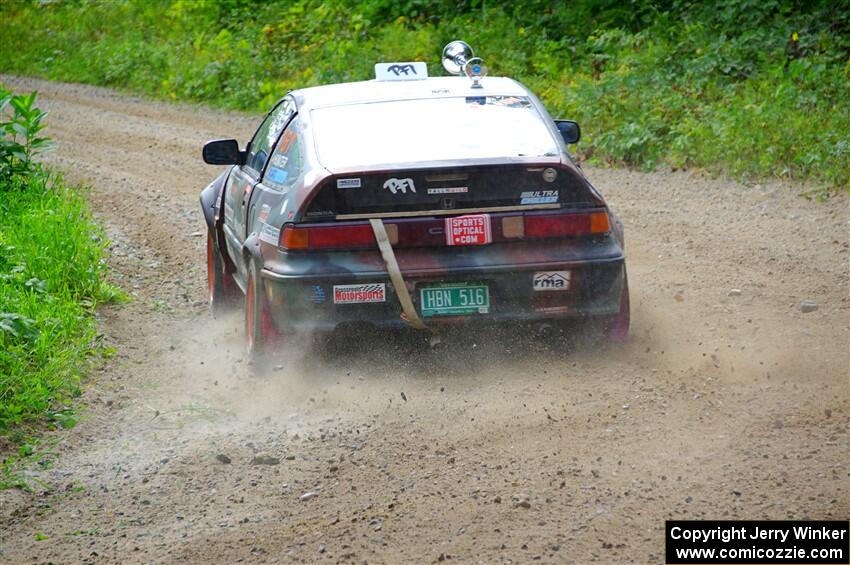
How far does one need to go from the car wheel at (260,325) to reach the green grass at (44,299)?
102cm

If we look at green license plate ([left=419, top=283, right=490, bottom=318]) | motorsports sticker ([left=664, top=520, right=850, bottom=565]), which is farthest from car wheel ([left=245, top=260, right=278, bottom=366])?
motorsports sticker ([left=664, top=520, right=850, bottom=565])

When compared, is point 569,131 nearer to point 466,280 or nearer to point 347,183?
point 466,280

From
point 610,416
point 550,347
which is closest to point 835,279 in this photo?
point 550,347

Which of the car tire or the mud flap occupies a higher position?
the mud flap

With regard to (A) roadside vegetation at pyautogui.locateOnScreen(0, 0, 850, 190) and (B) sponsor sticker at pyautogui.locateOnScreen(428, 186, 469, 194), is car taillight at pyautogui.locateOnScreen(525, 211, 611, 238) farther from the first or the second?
(A) roadside vegetation at pyautogui.locateOnScreen(0, 0, 850, 190)

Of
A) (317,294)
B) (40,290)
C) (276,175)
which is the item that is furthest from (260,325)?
(40,290)

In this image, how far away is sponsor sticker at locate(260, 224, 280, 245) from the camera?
20.9 ft

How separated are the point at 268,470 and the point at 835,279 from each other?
467 cm

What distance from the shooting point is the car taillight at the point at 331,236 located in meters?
6.25

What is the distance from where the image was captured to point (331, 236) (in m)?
6.26

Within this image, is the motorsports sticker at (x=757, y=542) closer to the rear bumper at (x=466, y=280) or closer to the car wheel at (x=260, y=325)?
the rear bumper at (x=466, y=280)

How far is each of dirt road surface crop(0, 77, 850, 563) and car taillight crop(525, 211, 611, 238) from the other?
625 mm

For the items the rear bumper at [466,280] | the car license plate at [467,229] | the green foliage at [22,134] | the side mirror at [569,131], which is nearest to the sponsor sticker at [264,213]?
the rear bumper at [466,280]

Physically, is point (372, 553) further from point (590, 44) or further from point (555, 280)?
point (590, 44)
